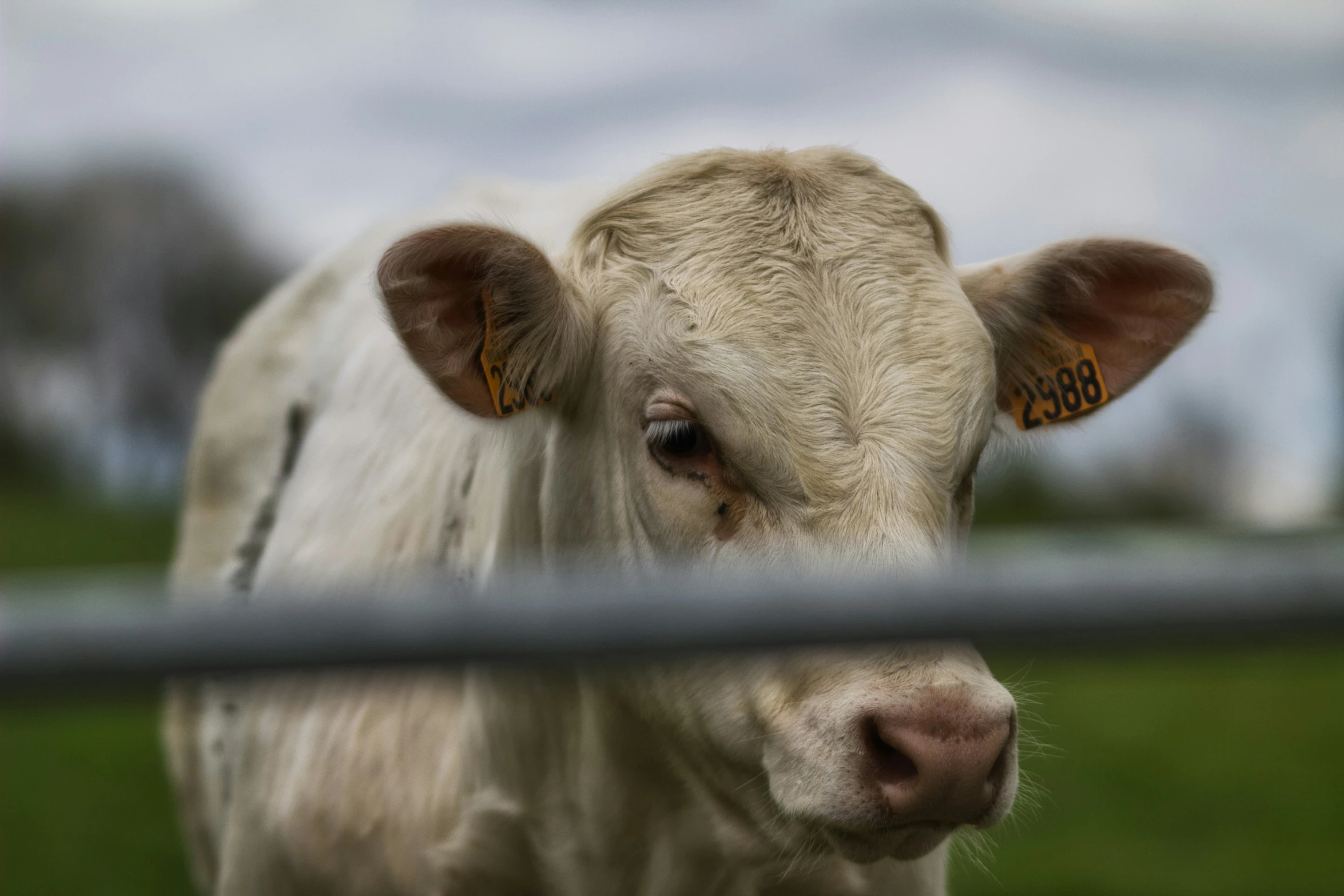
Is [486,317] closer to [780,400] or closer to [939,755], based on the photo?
[780,400]

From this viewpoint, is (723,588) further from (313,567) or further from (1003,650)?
(313,567)

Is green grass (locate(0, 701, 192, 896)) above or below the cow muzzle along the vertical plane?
below

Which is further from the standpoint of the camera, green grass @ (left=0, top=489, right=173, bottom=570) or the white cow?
green grass @ (left=0, top=489, right=173, bottom=570)

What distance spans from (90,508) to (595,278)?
640 inches

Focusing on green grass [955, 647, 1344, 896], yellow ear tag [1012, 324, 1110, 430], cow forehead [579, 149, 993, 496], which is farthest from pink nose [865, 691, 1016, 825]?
green grass [955, 647, 1344, 896]

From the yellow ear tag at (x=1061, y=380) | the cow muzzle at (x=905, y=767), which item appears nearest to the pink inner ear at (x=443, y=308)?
the cow muzzle at (x=905, y=767)

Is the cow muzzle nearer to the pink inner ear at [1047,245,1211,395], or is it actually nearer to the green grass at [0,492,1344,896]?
the pink inner ear at [1047,245,1211,395]

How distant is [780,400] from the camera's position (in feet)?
5.46

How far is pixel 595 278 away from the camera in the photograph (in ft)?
6.39

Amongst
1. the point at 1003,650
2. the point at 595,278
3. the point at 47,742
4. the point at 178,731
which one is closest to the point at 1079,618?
the point at 1003,650

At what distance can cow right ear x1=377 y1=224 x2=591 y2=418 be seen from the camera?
5.96ft

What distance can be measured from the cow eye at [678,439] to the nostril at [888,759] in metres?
0.45

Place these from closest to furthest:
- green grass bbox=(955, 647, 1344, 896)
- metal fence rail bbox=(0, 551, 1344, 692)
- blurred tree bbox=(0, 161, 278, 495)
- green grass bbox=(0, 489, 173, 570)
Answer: metal fence rail bbox=(0, 551, 1344, 692), green grass bbox=(955, 647, 1344, 896), green grass bbox=(0, 489, 173, 570), blurred tree bbox=(0, 161, 278, 495)

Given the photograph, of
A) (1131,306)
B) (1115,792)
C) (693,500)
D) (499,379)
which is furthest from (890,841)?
(1115,792)
